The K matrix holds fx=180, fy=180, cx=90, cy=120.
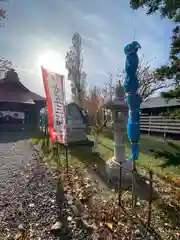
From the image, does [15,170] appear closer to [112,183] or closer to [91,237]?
[112,183]

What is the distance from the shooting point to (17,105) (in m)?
21.6

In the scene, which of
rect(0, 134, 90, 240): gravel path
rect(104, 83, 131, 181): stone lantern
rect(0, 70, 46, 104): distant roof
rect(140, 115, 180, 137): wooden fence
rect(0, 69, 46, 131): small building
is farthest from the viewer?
rect(0, 70, 46, 104): distant roof

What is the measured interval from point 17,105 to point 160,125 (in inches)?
637

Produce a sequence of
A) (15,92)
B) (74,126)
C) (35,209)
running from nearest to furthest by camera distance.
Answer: (35,209) < (74,126) < (15,92)

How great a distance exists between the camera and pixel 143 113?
21.0 m

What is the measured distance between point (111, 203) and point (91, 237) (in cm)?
111

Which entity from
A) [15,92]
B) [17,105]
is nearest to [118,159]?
[17,105]

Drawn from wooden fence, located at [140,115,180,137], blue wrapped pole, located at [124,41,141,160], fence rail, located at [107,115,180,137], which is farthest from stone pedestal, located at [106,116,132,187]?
wooden fence, located at [140,115,180,137]

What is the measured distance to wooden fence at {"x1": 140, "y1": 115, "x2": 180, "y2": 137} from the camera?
558 inches

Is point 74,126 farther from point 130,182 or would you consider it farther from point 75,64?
point 75,64

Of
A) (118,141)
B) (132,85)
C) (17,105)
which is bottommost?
(118,141)

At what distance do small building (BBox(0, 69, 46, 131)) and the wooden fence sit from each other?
41.7 feet

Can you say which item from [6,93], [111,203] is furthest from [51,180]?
[6,93]

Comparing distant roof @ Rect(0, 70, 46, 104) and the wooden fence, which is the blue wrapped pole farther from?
distant roof @ Rect(0, 70, 46, 104)
